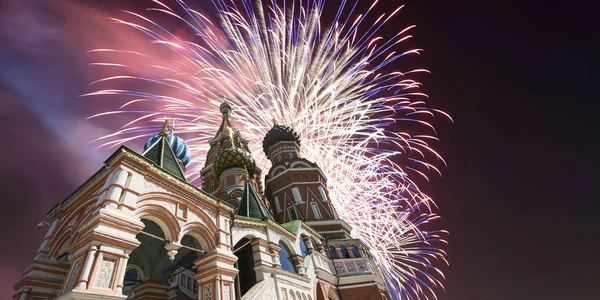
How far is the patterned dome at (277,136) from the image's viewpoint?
103ft

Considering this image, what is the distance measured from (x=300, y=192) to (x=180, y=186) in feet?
58.2

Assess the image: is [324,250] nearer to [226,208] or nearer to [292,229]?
[292,229]

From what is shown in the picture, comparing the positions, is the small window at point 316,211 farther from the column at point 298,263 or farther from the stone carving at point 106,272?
the stone carving at point 106,272

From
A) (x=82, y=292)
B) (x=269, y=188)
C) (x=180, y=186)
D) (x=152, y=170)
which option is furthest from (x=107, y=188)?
(x=269, y=188)

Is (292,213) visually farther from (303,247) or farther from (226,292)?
(226,292)

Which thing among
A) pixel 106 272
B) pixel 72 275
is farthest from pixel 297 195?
pixel 72 275

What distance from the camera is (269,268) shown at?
11484mm

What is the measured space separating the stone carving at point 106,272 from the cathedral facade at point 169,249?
0.07ft

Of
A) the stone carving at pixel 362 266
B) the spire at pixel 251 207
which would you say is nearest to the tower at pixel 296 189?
the stone carving at pixel 362 266

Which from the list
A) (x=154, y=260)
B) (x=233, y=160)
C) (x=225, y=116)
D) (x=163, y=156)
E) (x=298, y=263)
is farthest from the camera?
(x=225, y=116)

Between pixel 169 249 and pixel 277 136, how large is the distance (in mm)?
23851

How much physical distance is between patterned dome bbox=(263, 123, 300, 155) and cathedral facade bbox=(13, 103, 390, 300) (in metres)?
14.4

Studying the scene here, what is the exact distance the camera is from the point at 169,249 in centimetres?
819

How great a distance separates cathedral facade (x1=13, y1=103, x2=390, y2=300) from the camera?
262 inches
